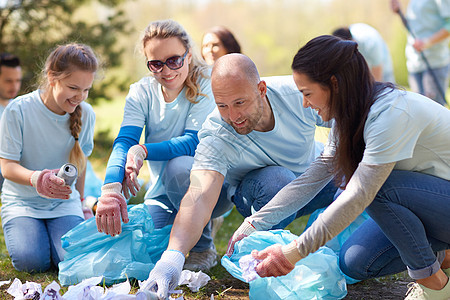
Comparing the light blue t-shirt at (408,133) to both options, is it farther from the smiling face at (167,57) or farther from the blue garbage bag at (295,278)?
the smiling face at (167,57)

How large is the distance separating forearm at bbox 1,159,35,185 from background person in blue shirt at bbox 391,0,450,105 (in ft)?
12.8

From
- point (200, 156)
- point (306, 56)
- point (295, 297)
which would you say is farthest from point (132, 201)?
point (306, 56)

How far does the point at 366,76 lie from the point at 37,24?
216 inches

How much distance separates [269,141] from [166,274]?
2.89 feet

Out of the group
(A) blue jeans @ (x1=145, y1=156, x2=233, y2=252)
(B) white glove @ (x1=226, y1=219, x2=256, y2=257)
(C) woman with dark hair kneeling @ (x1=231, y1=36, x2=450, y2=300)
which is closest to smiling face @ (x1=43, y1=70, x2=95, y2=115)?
(A) blue jeans @ (x1=145, y1=156, x2=233, y2=252)

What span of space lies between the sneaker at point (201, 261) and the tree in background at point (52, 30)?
3.91 meters

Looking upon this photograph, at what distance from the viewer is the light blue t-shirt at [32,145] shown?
304 cm

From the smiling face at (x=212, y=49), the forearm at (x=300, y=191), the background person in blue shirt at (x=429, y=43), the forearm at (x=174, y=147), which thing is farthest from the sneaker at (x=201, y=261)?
the background person in blue shirt at (x=429, y=43)

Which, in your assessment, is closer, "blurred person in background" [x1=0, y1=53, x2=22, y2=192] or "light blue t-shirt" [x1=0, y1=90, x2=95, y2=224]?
"light blue t-shirt" [x1=0, y1=90, x2=95, y2=224]

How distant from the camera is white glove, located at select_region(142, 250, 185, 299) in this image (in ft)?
6.74

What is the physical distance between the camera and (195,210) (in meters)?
2.42

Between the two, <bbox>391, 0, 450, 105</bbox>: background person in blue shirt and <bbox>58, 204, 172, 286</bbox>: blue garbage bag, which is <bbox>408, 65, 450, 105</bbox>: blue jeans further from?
<bbox>58, 204, 172, 286</bbox>: blue garbage bag

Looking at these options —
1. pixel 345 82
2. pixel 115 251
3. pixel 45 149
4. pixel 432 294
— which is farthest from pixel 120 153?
pixel 432 294

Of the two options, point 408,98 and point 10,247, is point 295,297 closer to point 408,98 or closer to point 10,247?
point 408,98
